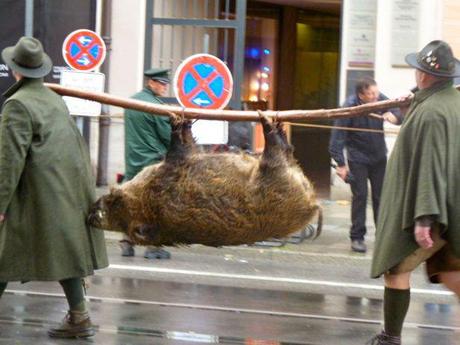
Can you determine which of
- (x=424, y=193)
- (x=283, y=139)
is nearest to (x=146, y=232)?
(x=283, y=139)

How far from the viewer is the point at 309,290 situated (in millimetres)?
9297

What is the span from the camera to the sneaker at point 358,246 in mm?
11172

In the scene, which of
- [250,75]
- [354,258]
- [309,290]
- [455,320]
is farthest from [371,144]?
[250,75]

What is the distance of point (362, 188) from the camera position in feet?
36.7

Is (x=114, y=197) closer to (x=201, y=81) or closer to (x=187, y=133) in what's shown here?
(x=187, y=133)

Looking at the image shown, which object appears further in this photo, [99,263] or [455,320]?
[455,320]

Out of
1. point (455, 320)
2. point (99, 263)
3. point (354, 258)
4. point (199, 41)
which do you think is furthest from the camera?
point (199, 41)

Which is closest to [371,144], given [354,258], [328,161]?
[354,258]

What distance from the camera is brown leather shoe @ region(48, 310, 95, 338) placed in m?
6.70

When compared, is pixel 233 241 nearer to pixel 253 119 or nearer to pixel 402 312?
pixel 253 119

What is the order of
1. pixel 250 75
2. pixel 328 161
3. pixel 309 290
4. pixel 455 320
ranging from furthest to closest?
pixel 250 75
pixel 328 161
pixel 309 290
pixel 455 320

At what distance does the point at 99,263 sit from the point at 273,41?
13.9 meters

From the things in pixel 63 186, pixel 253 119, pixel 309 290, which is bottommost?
pixel 309 290

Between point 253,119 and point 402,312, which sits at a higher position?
point 253,119
